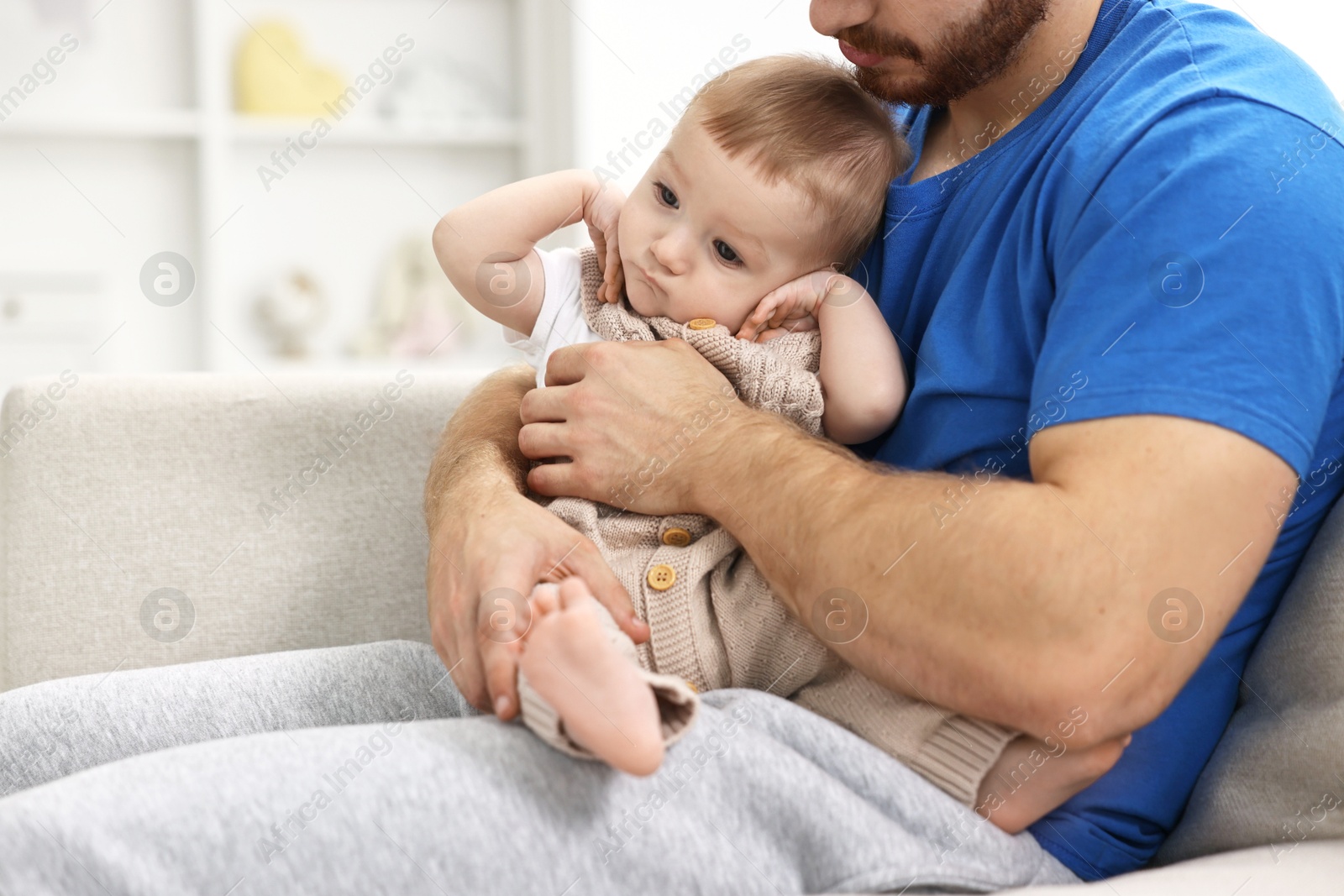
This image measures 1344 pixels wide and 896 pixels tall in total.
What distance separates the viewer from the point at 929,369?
970 millimetres

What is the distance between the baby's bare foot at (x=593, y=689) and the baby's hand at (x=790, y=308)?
447 millimetres

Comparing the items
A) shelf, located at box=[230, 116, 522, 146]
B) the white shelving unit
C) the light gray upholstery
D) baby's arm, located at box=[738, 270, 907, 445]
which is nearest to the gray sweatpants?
baby's arm, located at box=[738, 270, 907, 445]

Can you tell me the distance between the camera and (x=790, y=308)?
1.10 meters

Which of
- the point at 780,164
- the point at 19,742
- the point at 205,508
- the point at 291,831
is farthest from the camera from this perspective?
the point at 205,508

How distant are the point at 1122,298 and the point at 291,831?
2.13 feet

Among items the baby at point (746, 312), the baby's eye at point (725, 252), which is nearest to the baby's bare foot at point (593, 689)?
the baby at point (746, 312)

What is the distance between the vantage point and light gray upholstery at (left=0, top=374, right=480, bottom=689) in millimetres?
1285

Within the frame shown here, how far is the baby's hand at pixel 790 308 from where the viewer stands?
1084 millimetres

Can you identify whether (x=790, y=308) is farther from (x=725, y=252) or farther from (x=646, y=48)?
(x=646, y=48)

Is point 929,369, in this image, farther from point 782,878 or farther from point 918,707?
point 782,878

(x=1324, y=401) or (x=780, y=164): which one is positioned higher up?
(x=780, y=164)

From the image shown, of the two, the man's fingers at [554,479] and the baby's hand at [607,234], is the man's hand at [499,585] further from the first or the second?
the baby's hand at [607,234]

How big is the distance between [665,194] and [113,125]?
221cm

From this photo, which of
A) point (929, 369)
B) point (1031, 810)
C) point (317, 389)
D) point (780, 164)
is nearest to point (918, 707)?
point (1031, 810)
